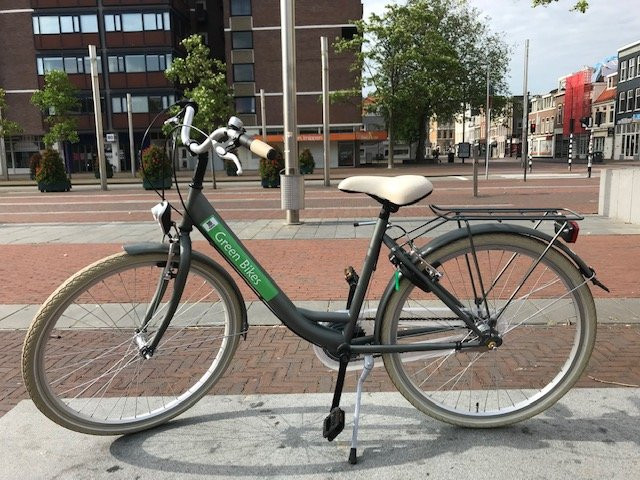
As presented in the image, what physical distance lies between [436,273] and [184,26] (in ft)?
163

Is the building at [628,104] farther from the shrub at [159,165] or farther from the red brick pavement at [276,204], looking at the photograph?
the shrub at [159,165]

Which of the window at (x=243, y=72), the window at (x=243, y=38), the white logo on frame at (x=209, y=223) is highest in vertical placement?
the window at (x=243, y=38)

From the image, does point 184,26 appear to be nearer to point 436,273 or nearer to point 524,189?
point 524,189

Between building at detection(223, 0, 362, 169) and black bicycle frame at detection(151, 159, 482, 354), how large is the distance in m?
42.8

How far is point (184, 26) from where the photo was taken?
154 feet

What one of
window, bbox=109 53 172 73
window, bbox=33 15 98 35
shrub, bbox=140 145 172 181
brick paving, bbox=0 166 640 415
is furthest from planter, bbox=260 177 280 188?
window, bbox=33 15 98 35

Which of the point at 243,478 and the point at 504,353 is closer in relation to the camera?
the point at 243,478

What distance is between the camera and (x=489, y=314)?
8.80 ft

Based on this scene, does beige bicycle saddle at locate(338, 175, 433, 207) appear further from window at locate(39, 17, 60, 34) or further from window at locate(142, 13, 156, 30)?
window at locate(39, 17, 60, 34)

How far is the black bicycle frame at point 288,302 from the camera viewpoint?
2.60m

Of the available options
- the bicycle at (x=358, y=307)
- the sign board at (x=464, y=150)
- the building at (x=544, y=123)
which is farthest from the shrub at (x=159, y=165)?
the building at (x=544, y=123)

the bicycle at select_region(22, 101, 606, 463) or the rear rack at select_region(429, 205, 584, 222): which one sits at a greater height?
the rear rack at select_region(429, 205, 584, 222)

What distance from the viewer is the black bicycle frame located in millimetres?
2596

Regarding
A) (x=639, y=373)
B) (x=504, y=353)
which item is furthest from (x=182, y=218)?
(x=639, y=373)
